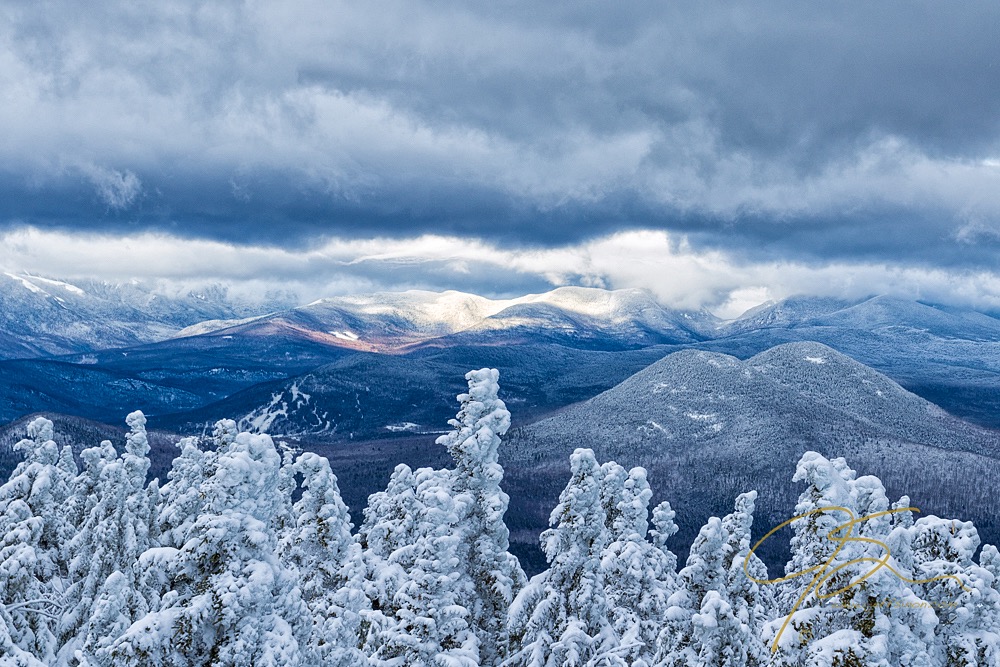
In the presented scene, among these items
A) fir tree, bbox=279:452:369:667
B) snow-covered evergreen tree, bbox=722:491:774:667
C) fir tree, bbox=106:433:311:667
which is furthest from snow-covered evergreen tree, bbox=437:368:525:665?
fir tree, bbox=106:433:311:667

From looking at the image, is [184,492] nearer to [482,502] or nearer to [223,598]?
[482,502]

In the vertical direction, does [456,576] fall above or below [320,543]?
above

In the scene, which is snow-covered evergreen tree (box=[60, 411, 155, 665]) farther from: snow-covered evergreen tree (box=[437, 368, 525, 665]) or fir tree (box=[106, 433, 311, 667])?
fir tree (box=[106, 433, 311, 667])

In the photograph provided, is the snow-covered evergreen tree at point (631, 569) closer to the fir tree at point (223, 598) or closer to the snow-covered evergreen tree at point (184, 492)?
the fir tree at point (223, 598)

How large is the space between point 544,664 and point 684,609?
5.79m

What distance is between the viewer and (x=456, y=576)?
941 inches

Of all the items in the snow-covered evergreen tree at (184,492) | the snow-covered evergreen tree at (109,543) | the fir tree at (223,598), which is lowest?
the snow-covered evergreen tree at (109,543)

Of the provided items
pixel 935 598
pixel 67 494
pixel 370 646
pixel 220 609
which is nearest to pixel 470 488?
pixel 370 646

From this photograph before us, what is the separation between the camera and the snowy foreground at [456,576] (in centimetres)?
1572

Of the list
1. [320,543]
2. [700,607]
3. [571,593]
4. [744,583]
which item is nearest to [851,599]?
[700,607]

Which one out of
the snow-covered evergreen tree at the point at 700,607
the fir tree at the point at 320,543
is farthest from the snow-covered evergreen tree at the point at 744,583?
the fir tree at the point at 320,543

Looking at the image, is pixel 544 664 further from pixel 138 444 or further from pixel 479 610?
pixel 138 444

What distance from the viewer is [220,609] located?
1548cm

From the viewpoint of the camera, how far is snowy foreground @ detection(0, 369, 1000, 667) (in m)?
15.7
